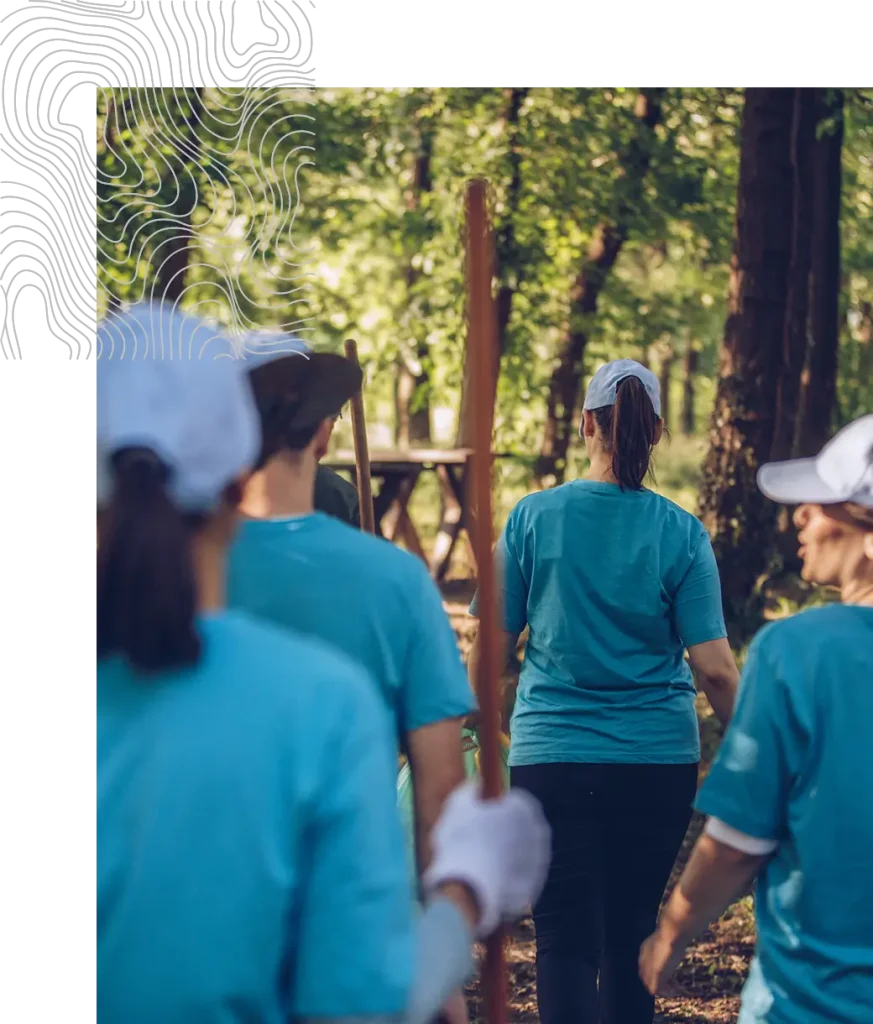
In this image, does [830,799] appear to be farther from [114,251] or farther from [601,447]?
[114,251]

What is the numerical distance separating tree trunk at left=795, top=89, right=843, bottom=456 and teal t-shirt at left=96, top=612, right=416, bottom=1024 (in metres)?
12.4

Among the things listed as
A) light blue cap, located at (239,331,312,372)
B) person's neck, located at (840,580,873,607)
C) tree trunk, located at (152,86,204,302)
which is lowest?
person's neck, located at (840,580,873,607)

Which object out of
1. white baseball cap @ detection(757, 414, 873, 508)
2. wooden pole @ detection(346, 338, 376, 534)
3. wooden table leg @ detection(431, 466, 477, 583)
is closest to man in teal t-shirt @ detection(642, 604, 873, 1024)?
white baseball cap @ detection(757, 414, 873, 508)

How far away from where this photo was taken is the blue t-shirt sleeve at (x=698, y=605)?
3492 mm

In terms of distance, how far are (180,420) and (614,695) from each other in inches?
84.6

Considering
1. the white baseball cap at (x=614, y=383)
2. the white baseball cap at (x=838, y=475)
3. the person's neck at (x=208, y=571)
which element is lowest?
the person's neck at (x=208, y=571)

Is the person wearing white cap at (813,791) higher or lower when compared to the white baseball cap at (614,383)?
lower

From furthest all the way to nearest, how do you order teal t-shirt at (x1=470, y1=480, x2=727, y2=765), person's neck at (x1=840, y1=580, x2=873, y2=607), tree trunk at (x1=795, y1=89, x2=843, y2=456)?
tree trunk at (x1=795, y1=89, x2=843, y2=456)
teal t-shirt at (x1=470, y1=480, x2=727, y2=765)
person's neck at (x1=840, y1=580, x2=873, y2=607)

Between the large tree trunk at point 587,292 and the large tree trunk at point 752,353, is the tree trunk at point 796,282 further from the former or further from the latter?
the large tree trunk at point 587,292

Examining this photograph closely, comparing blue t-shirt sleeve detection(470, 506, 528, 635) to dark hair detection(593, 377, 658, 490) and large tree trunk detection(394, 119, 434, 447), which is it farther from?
large tree trunk detection(394, 119, 434, 447)

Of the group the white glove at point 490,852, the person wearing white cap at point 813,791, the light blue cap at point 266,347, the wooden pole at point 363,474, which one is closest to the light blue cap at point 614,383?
the wooden pole at point 363,474

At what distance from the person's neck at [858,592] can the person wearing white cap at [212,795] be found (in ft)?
3.37

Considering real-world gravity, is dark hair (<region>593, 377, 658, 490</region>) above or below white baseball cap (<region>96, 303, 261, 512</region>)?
below

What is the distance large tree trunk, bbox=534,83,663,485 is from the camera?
12508mm
